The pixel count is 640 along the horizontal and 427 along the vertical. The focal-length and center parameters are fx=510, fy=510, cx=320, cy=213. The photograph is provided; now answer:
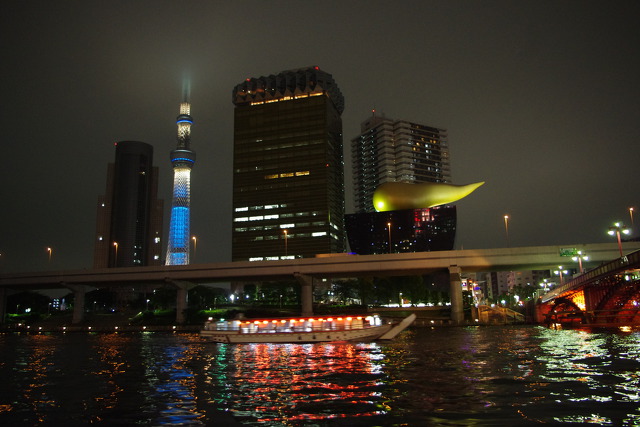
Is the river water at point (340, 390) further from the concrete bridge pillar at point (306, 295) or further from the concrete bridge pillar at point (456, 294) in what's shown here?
the concrete bridge pillar at point (306, 295)

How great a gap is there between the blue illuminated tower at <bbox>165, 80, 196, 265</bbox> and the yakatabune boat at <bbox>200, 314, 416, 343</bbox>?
132634 mm

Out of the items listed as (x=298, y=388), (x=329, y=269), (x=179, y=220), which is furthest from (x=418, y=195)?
(x=298, y=388)

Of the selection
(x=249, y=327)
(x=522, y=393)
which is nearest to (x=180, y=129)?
(x=249, y=327)

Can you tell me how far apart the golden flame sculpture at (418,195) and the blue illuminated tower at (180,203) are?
8058 cm

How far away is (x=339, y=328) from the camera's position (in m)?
50.1

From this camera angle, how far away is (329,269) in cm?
8294

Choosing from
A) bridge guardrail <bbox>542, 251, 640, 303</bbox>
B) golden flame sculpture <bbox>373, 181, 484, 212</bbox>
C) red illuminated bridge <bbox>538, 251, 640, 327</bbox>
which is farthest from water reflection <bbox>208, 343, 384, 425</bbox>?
golden flame sculpture <bbox>373, 181, 484, 212</bbox>

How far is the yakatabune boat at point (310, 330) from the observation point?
49031 mm

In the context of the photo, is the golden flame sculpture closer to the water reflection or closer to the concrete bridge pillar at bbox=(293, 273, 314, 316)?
the concrete bridge pillar at bbox=(293, 273, 314, 316)

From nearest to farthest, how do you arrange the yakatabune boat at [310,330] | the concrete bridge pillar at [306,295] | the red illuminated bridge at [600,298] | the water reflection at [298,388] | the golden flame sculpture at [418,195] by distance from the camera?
the water reflection at [298,388] < the yakatabune boat at [310,330] < the red illuminated bridge at [600,298] < the concrete bridge pillar at [306,295] < the golden flame sculpture at [418,195]

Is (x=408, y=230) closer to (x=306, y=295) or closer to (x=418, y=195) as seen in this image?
(x=418, y=195)

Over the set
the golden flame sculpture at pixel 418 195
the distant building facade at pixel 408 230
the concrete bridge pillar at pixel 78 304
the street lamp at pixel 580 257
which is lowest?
the concrete bridge pillar at pixel 78 304

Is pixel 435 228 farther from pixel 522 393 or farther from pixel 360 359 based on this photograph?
pixel 522 393

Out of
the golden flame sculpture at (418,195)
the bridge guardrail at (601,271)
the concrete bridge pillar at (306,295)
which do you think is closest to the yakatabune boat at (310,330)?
the bridge guardrail at (601,271)
